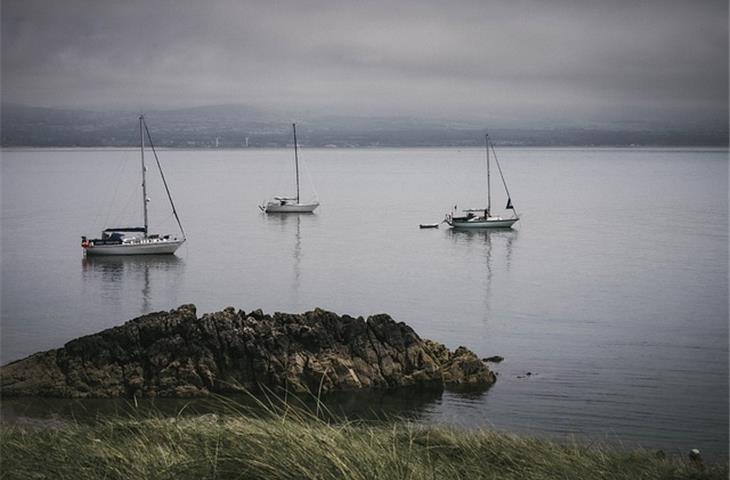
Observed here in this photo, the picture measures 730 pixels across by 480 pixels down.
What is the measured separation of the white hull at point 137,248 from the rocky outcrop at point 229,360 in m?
24.1

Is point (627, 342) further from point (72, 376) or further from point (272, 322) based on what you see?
point (72, 376)

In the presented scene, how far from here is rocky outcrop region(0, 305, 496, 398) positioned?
17344 millimetres

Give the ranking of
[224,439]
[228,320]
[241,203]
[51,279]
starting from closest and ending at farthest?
[224,439], [228,320], [51,279], [241,203]

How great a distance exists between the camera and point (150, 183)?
110m

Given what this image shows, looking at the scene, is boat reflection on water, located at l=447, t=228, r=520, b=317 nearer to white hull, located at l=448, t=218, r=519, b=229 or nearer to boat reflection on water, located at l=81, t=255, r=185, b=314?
white hull, located at l=448, t=218, r=519, b=229

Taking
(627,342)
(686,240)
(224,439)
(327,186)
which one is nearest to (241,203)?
(327,186)

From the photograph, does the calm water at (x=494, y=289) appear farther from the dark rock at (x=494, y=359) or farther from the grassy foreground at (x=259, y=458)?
the grassy foreground at (x=259, y=458)

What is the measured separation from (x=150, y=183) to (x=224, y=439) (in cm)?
10645

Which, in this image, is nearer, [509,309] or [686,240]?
[509,309]

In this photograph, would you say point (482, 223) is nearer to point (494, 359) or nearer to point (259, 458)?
point (494, 359)

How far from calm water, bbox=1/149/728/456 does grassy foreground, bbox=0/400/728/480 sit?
863 cm

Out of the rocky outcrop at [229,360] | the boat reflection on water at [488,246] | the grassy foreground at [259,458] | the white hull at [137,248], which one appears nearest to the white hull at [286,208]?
the boat reflection on water at [488,246]

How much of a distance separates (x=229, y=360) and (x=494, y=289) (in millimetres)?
17437

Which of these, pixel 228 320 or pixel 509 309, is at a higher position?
pixel 228 320
